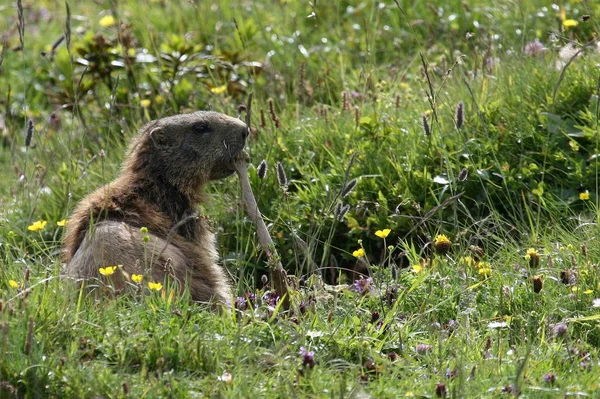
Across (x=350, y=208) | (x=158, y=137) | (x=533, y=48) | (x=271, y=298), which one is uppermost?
(x=533, y=48)

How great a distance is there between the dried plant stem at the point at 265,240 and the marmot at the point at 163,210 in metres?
0.15

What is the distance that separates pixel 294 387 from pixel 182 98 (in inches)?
155

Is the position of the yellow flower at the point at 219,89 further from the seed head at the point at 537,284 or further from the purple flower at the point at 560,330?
the purple flower at the point at 560,330

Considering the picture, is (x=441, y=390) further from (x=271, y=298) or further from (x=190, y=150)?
(x=190, y=150)

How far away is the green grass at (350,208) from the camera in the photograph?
143 inches

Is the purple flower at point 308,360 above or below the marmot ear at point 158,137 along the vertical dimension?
below

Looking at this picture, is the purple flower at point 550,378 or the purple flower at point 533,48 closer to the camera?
the purple flower at point 550,378

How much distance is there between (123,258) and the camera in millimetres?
4406

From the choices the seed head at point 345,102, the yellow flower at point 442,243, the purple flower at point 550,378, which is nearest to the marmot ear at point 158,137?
the seed head at point 345,102

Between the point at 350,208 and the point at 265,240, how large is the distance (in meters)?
1.08

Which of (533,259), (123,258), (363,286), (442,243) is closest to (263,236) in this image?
(363,286)

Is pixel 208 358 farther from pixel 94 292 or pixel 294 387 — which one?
pixel 94 292

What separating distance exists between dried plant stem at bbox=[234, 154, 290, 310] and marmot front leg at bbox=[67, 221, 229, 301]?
1.17ft

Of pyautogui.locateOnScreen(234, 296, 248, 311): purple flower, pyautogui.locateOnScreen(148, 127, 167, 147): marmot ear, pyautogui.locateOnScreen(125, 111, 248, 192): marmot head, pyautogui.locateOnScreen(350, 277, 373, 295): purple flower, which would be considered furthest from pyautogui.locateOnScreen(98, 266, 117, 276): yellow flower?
pyautogui.locateOnScreen(148, 127, 167, 147): marmot ear
